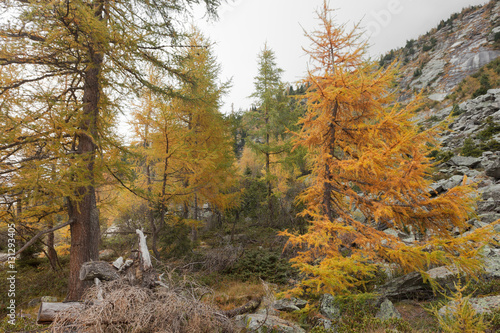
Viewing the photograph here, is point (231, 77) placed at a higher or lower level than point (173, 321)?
higher

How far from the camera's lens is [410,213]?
4.32 m

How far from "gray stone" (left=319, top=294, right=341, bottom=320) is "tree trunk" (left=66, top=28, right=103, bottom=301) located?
4.74 meters

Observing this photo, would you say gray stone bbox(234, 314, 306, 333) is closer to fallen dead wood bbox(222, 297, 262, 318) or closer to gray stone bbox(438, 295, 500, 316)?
fallen dead wood bbox(222, 297, 262, 318)

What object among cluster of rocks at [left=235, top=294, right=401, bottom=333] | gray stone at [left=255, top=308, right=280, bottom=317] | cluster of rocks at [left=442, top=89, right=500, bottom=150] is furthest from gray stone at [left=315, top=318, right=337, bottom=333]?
cluster of rocks at [left=442, top=89, right=500, bottom=150]

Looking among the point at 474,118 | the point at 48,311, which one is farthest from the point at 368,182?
the point at 474,118

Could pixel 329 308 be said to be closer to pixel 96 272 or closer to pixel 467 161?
pixel 96 272

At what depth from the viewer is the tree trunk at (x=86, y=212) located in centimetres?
472

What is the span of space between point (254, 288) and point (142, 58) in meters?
7.19

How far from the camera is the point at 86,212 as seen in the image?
4.95 meters

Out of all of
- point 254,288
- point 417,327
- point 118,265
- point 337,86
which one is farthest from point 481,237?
point 118,265

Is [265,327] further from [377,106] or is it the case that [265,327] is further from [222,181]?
[222,181]

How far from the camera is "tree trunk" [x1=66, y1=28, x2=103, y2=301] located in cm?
472

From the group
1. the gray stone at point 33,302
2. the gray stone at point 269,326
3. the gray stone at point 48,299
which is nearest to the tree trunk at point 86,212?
the gray stone at point 269,326

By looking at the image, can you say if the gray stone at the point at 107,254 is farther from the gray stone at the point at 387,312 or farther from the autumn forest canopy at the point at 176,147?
the gray stone at the point at 387,312
